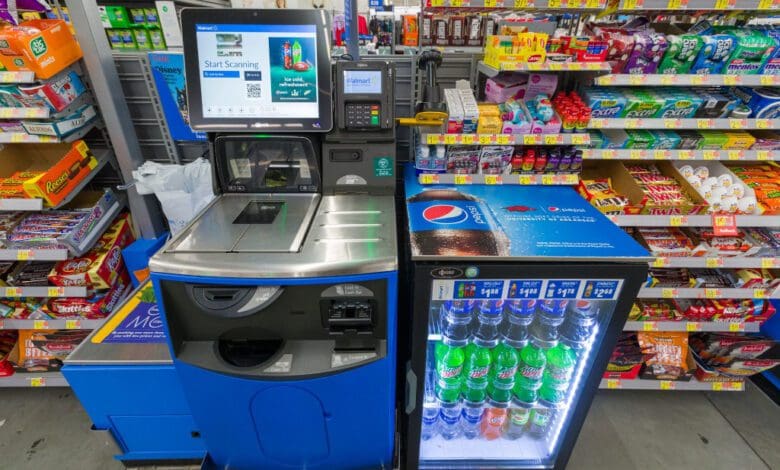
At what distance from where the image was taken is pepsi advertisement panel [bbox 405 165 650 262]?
1132mm

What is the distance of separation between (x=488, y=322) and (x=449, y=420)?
575 millimetres

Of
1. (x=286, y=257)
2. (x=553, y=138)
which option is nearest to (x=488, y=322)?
(x=553, y=138)

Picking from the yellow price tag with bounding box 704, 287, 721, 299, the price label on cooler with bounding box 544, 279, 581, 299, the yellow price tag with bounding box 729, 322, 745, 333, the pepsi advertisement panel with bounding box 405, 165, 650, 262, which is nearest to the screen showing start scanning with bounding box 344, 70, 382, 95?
the pepsi advertisement panel with bounding box 405, 165, 650, 262

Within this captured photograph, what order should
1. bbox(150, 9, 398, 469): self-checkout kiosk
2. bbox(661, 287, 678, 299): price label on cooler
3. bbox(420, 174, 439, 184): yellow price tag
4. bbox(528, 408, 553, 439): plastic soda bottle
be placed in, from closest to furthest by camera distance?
bbox(150, 9, 398, 469): self-checkout kiosk, bbox(420, 174, 439, 184): yellow price tag, bbox(528, 408, 553, 439): plastic soda bottle, bbox(661, 287, 678, 299): price label on cooler

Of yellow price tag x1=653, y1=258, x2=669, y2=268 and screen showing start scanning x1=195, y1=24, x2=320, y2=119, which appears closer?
screen showing start scanning x1=195, y1=24, x2=320, y2=119

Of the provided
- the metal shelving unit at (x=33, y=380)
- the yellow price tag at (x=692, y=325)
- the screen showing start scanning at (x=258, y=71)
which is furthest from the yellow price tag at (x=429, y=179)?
the metal shelving unit at (x=33, y=380)

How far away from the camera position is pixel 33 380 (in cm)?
204

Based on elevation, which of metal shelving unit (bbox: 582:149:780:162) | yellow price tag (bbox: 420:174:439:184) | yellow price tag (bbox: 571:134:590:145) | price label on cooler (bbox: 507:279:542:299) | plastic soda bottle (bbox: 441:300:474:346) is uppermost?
yellow price tag (bbox: 571:134:590:145)

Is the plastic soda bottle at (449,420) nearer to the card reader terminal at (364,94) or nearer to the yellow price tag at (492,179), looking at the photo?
the yellow price tag at (492,179)

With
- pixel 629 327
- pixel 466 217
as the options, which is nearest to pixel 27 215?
pixel 466 217

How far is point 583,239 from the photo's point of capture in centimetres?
121

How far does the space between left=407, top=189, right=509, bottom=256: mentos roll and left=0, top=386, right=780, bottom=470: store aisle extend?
138 centimetres

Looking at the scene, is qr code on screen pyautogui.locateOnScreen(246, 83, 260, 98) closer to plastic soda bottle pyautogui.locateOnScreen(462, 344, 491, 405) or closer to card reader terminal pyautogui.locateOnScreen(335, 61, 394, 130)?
card reader terminal pyautogui.locateOnScreen(335, 61, 394, 130)

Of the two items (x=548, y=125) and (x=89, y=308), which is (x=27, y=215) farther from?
(x=548, y=125)
